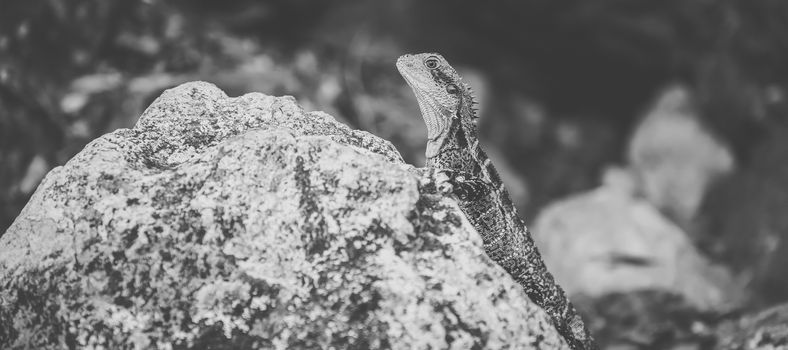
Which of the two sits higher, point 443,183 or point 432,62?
point 432,62

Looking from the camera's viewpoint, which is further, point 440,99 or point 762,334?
point 762,334

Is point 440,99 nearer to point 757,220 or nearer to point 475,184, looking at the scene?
point 475,184

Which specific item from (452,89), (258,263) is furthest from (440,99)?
(258,263)

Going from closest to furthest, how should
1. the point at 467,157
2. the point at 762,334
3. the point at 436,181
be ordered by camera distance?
the point at 436,181
the point at 467,157
the point at 762,334

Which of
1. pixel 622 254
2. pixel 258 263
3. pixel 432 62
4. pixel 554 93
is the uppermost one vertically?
pixel 554 93

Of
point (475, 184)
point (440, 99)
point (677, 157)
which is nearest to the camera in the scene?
point (475, 184)

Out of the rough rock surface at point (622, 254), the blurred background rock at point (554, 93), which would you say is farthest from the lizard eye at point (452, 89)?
the rough rock surface at point (622, 254)

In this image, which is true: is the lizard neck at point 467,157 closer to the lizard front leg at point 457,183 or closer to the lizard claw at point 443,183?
the lizard front leg at point 457,183
